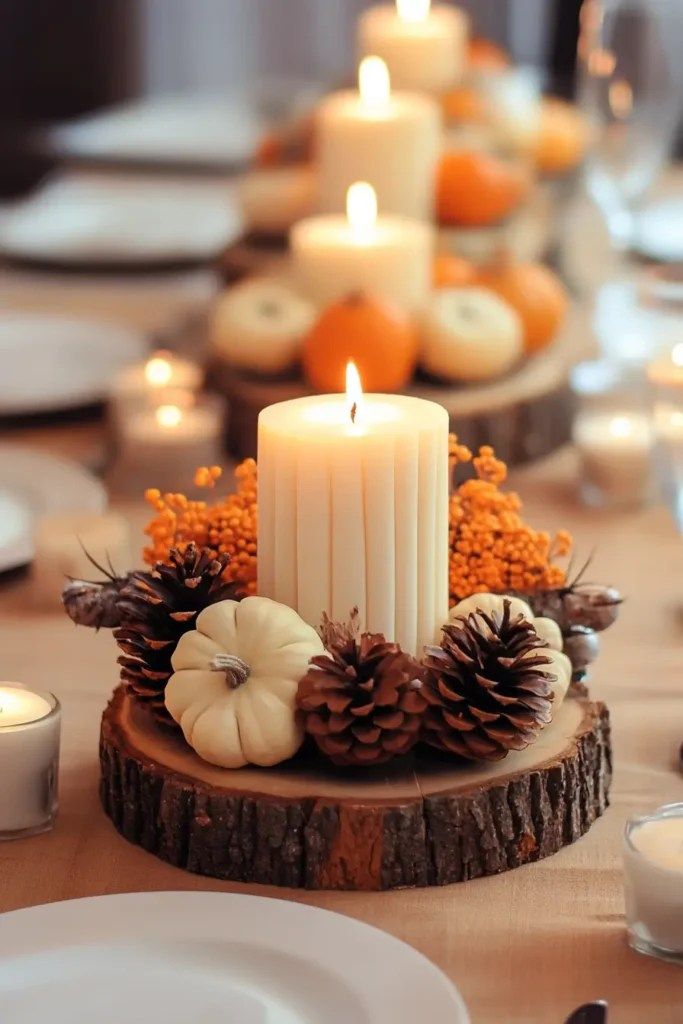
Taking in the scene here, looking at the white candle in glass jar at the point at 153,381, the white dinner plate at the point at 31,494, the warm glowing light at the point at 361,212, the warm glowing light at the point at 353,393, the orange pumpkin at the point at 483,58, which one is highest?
the warm glowing light at the point at 353,393

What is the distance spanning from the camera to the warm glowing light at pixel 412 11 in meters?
1.88

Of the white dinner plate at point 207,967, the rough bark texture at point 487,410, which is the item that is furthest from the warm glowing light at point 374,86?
the white dinner plate at point 207,967

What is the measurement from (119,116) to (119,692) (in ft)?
5.68

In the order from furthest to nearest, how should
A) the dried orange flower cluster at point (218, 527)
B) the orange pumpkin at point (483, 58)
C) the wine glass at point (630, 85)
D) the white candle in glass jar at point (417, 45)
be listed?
the orange pumpkin at point (483, 58) → the white candle in glass jar at point (417, 45) → the wine glass at point (630, 85) → the dried orange flower cluster at point (218, 527)

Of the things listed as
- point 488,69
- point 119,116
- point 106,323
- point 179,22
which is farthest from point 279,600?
point 179,22

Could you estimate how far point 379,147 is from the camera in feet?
4.99

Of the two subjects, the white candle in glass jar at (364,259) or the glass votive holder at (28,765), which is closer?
the glass votive holder at (28,765)

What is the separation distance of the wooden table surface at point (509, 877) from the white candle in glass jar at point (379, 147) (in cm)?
64

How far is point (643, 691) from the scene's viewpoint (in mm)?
934

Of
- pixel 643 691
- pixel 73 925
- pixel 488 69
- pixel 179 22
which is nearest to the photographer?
pixel 73 925

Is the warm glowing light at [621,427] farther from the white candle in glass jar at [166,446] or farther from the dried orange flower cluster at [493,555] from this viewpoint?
the dried orange flower cluster at [493,555]

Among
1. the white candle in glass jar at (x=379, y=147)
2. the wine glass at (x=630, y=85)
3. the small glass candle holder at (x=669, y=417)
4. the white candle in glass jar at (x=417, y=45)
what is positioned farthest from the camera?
the white candle in glass jar at (x=417, y=45)

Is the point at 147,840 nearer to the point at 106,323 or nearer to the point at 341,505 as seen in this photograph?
the point at 341,505

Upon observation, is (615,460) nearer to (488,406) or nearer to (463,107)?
(488,406)
